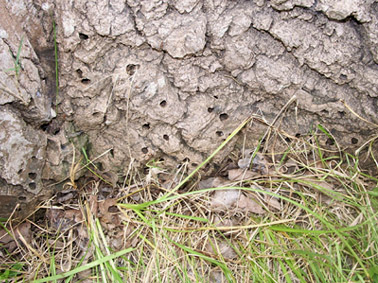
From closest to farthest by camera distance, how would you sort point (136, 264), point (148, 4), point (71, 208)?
1. point (148, 4)
2. point (136, 264)
3. point (71, 208)

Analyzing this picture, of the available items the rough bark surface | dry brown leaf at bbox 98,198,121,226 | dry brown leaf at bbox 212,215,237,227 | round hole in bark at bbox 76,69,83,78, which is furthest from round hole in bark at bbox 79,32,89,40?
dry brown leaf at bbox 212,215,237,227

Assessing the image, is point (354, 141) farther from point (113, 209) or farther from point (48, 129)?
point (48, 129)

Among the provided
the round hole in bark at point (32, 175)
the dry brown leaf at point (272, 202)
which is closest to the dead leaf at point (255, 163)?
the dry brown leaf at point (272, 202)

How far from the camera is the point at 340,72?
4.78ft

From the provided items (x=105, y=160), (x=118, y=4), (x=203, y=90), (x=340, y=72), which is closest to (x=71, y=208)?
(x=105, y=160)

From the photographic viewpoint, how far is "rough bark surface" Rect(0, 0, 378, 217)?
1394 millimetres

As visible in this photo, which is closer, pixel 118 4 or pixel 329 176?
pixel 118 4

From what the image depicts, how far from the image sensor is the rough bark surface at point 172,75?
4.57 feet

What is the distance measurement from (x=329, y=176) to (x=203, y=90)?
2.13 ft

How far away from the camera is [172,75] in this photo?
150 centimetres

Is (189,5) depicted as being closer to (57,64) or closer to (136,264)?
(57,64)

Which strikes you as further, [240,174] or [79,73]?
[240,174]

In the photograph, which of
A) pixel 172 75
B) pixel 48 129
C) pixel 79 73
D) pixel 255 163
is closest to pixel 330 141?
pixel 255 163

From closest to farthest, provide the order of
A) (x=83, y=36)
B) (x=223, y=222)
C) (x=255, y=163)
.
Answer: (x=83, y=36)
(x=223, y=222)
(x=255, y=163)
